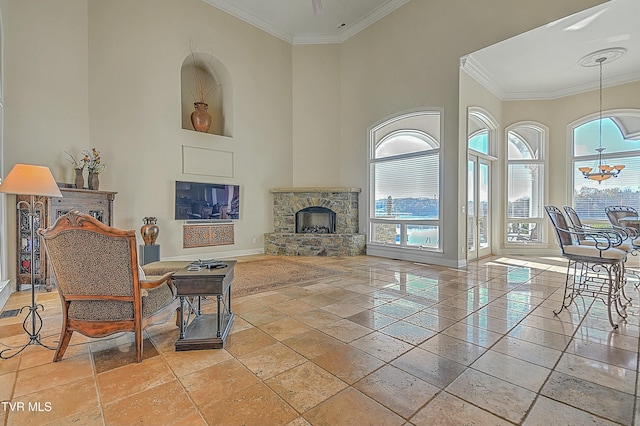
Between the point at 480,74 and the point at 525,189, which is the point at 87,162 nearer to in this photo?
the point at 480,74

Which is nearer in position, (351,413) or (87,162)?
(351,413)

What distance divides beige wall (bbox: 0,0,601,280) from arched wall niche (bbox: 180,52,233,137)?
186 millimetres

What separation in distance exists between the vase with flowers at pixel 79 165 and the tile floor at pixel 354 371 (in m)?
2.07

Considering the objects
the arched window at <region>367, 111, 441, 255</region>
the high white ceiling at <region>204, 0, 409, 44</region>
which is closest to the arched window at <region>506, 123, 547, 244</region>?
the arched window at <region>367, 111, 441, 255</region>

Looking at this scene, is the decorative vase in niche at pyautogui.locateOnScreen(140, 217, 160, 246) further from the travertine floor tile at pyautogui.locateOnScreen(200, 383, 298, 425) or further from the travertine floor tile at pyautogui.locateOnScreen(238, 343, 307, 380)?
the travertine floor tile at pyautogui.locateOnScreen(200, 383, 298, 425)

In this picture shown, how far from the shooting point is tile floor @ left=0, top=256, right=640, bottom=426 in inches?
68.2

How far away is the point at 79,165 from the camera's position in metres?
5.20

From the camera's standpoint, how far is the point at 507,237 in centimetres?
753

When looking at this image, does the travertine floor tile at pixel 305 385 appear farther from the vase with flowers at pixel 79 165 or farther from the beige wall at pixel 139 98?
the vase with flowers at pixel 79 165

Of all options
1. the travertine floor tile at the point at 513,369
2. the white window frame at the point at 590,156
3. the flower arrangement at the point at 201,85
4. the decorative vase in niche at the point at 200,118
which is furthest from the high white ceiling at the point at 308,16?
the travertine floor tile at the point at 513,369

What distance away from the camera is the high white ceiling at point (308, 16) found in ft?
22.4

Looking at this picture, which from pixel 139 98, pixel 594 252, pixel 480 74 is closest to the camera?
pixel 594 252

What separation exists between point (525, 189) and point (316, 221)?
5.31 meters

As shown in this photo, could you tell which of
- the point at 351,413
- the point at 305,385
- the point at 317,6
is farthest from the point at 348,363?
the point at 317,6
